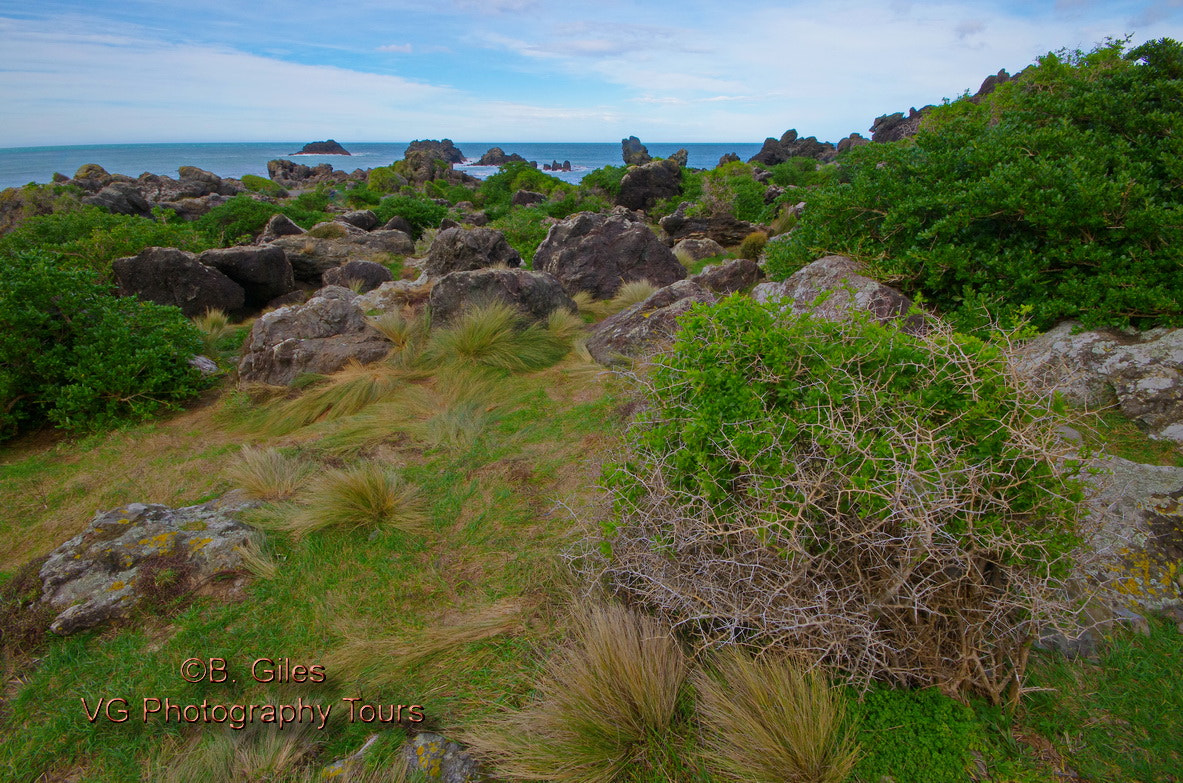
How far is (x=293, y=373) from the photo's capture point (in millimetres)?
6934

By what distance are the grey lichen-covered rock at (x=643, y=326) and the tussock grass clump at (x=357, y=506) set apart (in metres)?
3.10

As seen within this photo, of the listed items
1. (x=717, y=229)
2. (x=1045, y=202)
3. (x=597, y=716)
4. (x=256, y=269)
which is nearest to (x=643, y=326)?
(x=1045, y=202)

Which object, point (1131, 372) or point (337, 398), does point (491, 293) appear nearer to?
point (337, 398)

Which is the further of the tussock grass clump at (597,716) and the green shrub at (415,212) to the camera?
the green shrub at (415,212)

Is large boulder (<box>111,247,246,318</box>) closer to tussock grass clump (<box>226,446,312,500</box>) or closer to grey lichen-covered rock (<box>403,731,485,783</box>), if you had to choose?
tussock grass clump (<box>226,446,312,500</box>)

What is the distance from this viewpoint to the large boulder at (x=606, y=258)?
10438 millimetres

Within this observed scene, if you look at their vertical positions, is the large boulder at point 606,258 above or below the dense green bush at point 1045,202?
below

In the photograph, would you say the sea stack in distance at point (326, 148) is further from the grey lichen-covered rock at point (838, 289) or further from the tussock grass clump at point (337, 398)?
the grey lichen-covered rock at point (838, 289)

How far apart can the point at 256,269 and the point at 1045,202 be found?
38.2 ft

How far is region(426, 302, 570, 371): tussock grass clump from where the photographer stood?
707 centimetres

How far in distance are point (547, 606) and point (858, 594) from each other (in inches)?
66.1

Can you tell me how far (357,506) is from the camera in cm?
410

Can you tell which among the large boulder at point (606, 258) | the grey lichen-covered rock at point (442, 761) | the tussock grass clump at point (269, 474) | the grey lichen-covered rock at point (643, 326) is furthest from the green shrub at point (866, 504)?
the large boulder at point (606, 258)

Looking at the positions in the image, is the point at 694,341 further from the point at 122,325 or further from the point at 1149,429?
the point at 122,325
